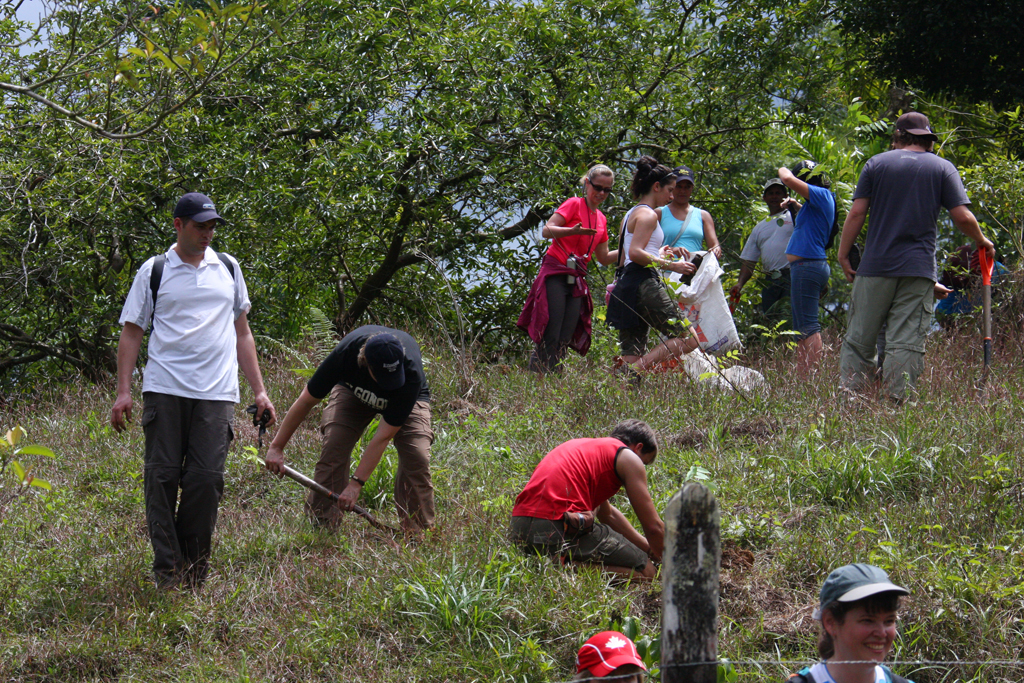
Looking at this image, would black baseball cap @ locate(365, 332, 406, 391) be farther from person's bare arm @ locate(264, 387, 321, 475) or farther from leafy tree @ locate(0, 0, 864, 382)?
leafy tree @ locate(0, 0, 864, 382)

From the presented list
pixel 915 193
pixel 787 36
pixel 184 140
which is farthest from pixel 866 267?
pixel 184 140

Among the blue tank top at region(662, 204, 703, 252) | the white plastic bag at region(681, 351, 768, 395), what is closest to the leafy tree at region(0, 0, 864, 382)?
the blue tank top at region(662, 204, 703, 252)

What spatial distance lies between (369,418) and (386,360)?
86cm

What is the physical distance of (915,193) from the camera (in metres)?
6.13

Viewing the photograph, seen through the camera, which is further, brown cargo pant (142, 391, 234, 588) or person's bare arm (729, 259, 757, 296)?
person's bare arm (729, 259, 757, 296)

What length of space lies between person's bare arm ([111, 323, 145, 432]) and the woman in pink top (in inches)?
136

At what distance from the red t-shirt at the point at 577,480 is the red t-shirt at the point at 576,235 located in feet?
9.93

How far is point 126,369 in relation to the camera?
16.0 feet

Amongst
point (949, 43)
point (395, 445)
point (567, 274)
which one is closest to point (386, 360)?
point (395, 445)

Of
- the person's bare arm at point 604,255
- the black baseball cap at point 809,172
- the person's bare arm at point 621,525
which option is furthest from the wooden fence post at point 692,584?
the black baseball cap at point 809,172

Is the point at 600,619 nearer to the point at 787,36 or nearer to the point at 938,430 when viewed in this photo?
the point at 938,430

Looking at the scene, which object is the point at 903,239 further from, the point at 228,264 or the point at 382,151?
the point at 382,151

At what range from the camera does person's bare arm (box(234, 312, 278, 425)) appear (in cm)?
525

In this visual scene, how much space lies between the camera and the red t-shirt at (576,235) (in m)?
7.70
